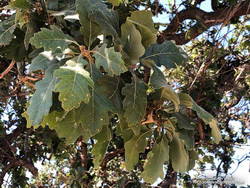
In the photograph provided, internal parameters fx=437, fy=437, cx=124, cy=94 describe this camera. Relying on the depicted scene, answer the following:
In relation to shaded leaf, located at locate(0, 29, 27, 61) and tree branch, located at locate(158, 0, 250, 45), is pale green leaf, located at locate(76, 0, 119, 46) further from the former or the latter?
tree branch, located at locate(158, 0, 250, 45)

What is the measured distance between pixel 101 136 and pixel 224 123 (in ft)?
9.35

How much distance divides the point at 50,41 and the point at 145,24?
326 millimetres

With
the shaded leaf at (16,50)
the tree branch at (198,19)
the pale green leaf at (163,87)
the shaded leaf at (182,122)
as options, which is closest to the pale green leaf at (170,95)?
the pale green leaf at (163,87)

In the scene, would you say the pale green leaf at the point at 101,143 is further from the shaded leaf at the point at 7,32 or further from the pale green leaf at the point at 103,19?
the shaded leaf at the point at 7,32

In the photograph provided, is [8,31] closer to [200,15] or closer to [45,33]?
[45,33]

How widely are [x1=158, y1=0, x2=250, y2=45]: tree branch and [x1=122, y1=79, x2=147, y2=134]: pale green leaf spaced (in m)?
1.74

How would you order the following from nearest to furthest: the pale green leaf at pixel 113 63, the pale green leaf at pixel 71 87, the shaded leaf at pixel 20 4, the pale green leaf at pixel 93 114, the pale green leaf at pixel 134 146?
the pale green leaf at pixel 71 87, the pale green leaf at pixel 113 63, the pale green leaf at pixel 93 114, the shaded leaf at pixel 20 4, the pale green leaf at pixel 134 146

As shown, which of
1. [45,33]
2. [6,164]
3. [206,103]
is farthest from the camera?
[6,164]

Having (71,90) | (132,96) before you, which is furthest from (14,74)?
(71,90)

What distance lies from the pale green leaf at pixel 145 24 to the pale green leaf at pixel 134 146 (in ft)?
1.14

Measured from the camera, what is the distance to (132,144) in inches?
64.9

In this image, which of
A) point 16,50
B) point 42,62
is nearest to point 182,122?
point 42,62

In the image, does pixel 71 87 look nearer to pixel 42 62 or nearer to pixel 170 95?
pixel 42 62

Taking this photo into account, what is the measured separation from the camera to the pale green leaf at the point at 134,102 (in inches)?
55.0
